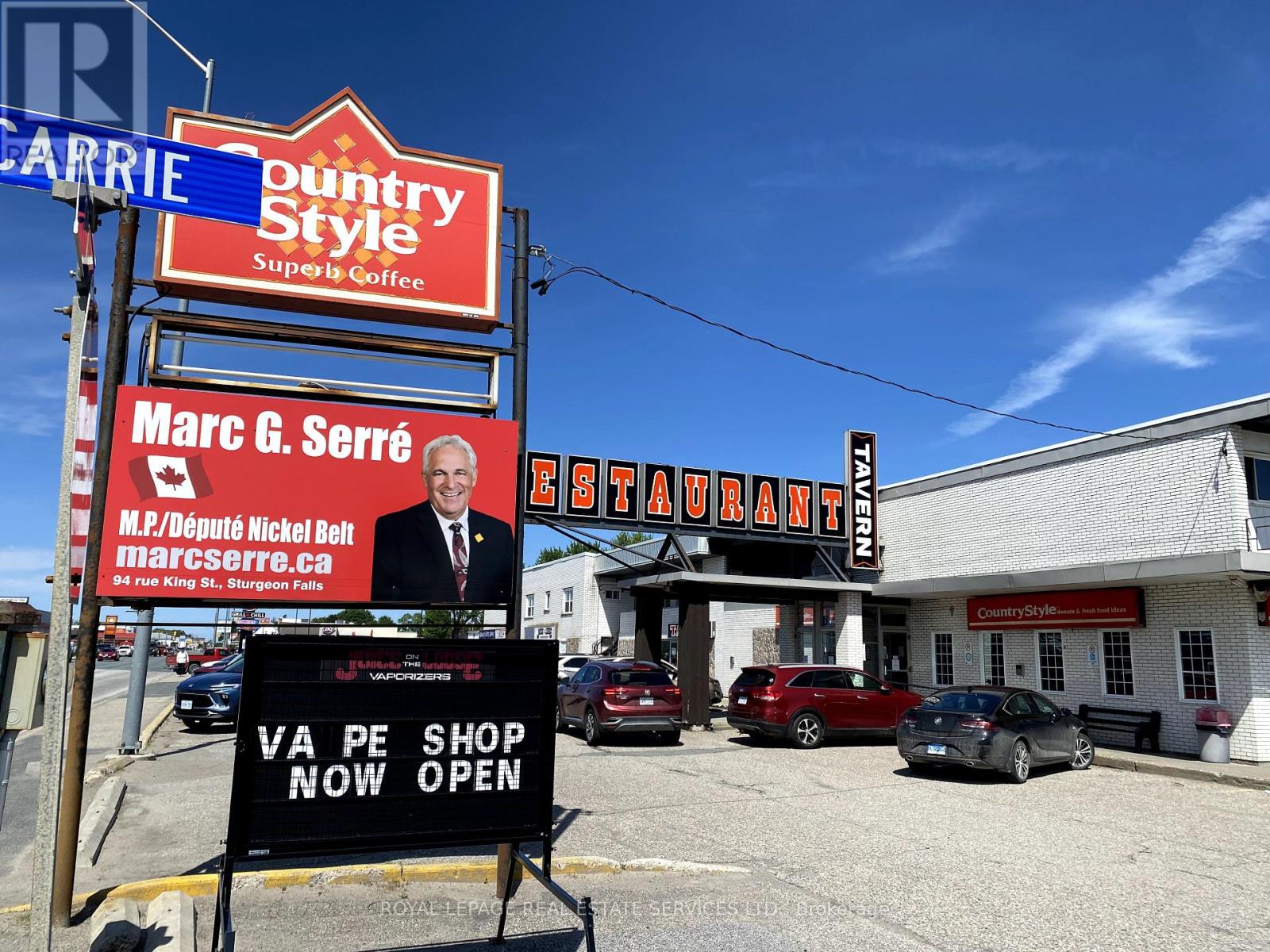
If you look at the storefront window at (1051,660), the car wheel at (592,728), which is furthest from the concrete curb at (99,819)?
the storefront window at (1051,660)

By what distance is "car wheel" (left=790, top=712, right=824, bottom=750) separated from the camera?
A: 59.6 feet

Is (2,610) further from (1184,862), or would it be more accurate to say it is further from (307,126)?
(1184,862)

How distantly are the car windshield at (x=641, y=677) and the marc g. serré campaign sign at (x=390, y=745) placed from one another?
40.2 feet

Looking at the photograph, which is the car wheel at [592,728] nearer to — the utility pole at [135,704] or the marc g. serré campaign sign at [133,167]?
the utility pole at [135,704]

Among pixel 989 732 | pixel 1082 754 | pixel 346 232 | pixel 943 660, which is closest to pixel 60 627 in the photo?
pixel 346 232

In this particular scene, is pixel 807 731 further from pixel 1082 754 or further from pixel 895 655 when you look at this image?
pixel 895 655

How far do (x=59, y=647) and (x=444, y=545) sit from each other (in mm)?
3050

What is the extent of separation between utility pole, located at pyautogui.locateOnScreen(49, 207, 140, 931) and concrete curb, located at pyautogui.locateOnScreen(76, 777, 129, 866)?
1607 millimetres

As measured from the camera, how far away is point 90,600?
6.82 meters

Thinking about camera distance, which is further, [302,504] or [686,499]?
[686,499]

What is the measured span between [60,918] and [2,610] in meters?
2.66

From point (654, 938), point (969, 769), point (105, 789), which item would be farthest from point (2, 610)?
point (969, 769)

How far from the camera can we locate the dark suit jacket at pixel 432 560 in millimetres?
7504

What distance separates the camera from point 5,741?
5.21 meters
